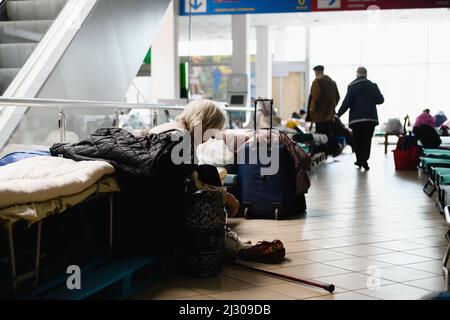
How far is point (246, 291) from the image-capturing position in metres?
3.41

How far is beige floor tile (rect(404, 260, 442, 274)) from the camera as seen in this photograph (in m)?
3.86

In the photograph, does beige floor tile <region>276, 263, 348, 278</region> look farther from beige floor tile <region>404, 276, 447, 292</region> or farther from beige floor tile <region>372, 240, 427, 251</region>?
beige floor tile <region>372, 240, 427, 251</region>

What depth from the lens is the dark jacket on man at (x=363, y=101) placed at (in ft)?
36.0

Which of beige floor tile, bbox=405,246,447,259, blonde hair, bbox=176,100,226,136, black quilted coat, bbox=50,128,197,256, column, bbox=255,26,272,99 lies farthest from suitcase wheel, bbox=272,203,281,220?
column, bbox=255,26,272,99

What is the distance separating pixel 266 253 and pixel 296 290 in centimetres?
68

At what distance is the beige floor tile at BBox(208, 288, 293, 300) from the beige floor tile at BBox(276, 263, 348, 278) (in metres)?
0.42

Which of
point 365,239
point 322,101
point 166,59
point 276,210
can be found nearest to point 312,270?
point 365,239

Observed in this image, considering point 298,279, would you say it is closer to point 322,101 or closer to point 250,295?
point 250,295

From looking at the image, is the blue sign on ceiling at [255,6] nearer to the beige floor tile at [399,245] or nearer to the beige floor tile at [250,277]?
the beige floor tile at [399,245]
